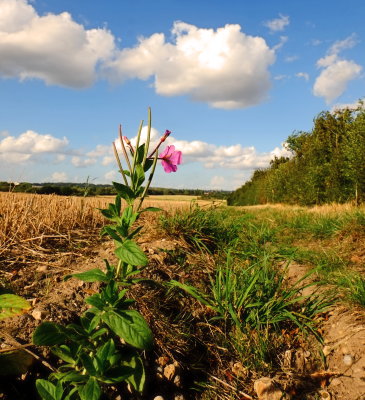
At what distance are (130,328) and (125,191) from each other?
666 mm

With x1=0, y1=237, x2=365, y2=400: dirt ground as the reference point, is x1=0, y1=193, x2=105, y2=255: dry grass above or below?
above

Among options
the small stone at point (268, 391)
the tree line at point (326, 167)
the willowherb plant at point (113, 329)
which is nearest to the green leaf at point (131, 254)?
the willowherb plant at point (113, 329)

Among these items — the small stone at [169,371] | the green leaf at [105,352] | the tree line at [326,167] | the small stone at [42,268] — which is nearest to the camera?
the green leaf at [105,352]

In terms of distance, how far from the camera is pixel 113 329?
1.58 m

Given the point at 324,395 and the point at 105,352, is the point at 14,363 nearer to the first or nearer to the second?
the point at 105,352

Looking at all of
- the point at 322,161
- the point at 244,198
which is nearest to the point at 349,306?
the point at 322,161

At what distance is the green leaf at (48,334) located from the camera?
1546mm

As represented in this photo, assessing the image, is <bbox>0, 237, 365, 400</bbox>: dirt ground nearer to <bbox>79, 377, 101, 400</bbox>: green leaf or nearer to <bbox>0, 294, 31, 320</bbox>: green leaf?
<bbox>0, 294, 31, 320</bbox>: green leaf

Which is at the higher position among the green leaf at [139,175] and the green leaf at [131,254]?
the green leaf at [139,175]

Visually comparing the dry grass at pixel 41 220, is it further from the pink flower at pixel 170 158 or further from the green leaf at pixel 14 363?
the pink flower at pixel 170 158

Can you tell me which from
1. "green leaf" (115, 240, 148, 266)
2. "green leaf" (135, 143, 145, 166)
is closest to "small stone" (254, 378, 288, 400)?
"green leaf" (115, 240, 148, 266)

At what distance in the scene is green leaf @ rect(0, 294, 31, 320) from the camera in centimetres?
175

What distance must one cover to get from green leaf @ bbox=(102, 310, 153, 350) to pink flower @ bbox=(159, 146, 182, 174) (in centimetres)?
81

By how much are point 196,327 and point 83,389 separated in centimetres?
142
